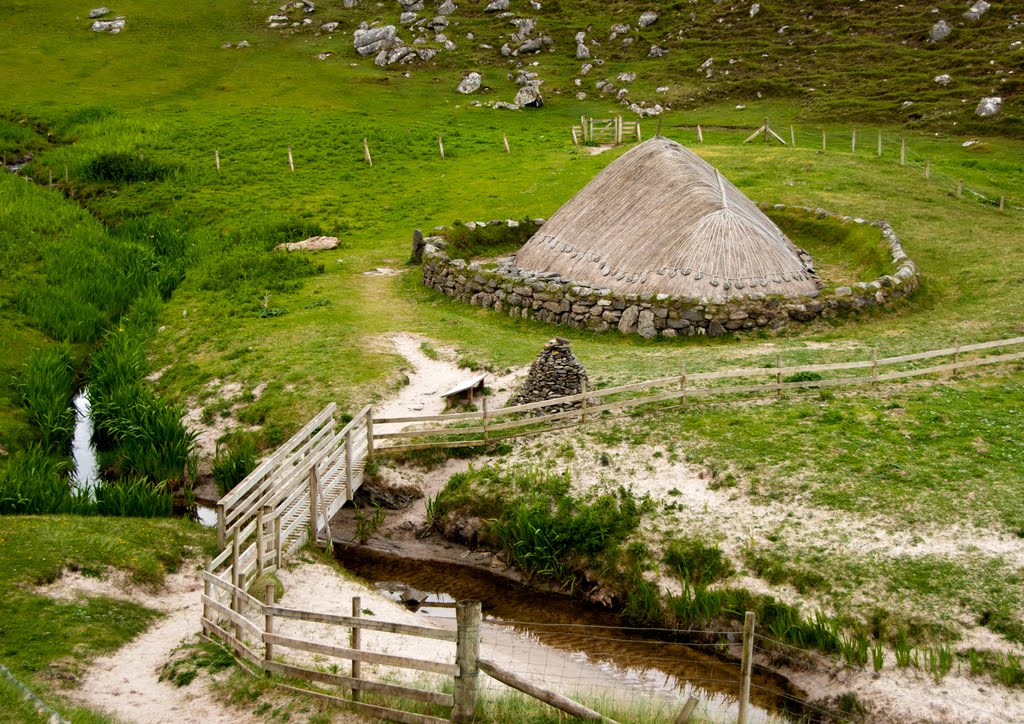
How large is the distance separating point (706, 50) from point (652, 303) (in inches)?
1963

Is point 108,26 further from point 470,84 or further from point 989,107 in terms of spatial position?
point 989,107

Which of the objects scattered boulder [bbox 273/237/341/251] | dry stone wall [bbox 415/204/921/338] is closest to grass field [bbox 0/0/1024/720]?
dry stone wall [bbox 415/204/921/338]

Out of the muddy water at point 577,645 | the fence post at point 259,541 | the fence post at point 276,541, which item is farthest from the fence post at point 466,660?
the fence post at point 276,541

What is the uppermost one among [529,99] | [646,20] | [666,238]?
[646,20]

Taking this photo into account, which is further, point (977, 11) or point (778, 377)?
point (977, 11)

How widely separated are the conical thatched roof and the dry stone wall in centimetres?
53

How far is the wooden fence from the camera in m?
23.4

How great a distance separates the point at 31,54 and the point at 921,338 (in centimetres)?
6871

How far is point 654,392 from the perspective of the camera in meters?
24.6

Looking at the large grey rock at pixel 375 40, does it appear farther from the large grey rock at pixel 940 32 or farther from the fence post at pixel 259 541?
the fence post at pixel 259 541

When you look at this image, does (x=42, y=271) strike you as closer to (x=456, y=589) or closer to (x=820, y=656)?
(x=456, y=589)

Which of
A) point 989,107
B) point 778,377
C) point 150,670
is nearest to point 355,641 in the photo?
point 150,670

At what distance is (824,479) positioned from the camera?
2022cm

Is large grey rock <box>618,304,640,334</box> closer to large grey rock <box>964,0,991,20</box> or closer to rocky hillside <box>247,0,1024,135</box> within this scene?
rocky hillside <box>247,0,1024,135</box>
